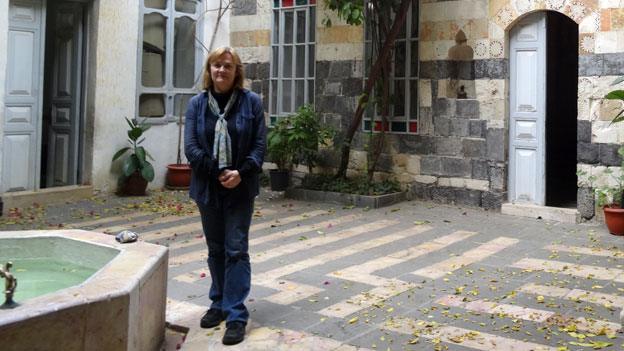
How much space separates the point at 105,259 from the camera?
385 cm

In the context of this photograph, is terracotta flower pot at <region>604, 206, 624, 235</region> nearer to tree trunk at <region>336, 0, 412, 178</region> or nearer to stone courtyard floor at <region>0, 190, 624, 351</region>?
stone courtyard floor at <region>0, 190, 624, 351</region>

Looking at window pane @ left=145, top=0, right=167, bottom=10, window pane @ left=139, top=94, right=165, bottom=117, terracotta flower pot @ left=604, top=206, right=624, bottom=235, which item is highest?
window pane @ left=145, top=0, right=167, bottom=10

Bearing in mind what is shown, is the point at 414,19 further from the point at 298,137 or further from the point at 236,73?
the point at 236,73

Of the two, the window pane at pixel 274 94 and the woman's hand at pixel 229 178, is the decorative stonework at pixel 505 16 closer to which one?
the window pane at pixel 274 94

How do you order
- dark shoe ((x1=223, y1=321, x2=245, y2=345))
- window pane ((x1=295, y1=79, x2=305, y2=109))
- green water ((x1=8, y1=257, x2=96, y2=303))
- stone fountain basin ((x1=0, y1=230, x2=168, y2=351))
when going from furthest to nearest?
window pane ((x1=295, y1=79, x2=305, y2=109)) → dark shoe ((x1=223, y1=321, x2=245, y2=345)) → green water ((x1=8, y1=257, x2=96, y2=303)) → stone fountain basin ((x1=0, y1=230, x2=168, y2=351))

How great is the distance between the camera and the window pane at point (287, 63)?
9961mm

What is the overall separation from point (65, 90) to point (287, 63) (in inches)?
116

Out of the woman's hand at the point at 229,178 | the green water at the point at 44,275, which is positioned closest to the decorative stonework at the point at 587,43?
the woman's hand at the point at 229,178

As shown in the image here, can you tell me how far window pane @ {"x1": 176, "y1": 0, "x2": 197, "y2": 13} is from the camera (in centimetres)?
991

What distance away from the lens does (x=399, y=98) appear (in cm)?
891

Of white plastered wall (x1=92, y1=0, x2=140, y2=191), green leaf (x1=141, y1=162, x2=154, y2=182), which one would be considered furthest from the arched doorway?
white plastered wall (x1=92, y1=0, x2=140, y2=191)

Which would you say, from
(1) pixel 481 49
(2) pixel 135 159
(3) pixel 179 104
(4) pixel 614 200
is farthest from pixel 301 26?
(4) pixel 614 200

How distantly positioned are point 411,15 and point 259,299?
5158mm

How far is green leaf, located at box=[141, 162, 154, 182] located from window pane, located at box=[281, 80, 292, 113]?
2095 mm
